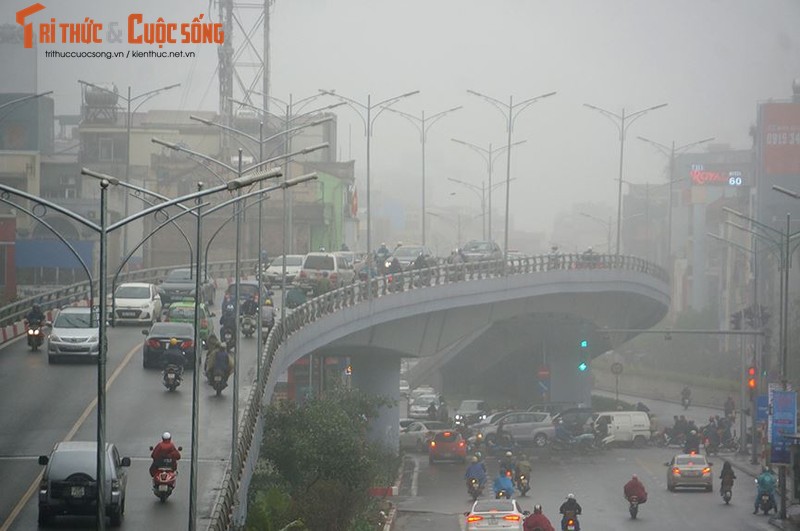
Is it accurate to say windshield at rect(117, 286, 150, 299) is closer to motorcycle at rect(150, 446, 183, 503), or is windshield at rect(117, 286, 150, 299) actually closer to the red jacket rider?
the red jacket rider

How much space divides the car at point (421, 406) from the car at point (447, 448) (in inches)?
636

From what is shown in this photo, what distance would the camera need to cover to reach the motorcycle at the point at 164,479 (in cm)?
2691

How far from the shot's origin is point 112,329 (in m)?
54.3

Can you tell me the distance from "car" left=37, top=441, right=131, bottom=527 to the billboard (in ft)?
270

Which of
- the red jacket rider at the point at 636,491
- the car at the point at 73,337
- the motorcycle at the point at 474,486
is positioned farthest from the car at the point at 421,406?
the red jacket rider at the point at 636,491

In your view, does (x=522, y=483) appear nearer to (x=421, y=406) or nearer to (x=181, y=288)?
(x=181, y=288)

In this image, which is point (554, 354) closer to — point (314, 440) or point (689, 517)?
point (689, 517)

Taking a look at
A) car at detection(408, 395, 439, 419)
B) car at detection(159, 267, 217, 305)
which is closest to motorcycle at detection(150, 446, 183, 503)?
car at detection(159, 267, 217, 305)

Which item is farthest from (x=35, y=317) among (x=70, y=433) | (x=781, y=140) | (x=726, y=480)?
(x=781, y=140)

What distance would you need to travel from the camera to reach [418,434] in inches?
2520

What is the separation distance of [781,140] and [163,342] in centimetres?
6807

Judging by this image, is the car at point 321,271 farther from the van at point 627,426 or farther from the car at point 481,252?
the van at point 627,426

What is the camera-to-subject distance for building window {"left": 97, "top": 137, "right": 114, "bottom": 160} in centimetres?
10738

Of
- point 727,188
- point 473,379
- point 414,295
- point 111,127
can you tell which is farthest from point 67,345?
point 727,188
